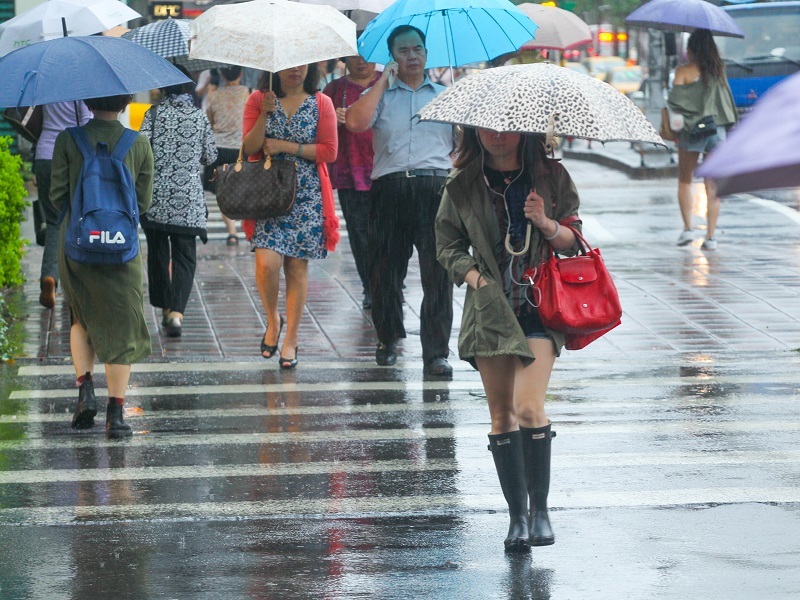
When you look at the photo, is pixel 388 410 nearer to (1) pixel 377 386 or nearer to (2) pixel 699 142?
(1) pixel 377 386

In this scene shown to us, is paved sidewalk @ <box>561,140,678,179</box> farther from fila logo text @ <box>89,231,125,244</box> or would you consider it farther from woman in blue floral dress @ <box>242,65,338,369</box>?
fila logo text @ <box>89,231,125,244</box>

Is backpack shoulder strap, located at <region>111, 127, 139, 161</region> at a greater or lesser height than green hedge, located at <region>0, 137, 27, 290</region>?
greater

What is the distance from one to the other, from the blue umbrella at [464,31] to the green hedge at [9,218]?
3296 millimetres

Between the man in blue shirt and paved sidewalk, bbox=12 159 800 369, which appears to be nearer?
the man in blue shirt

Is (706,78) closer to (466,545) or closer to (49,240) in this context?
(49,240)

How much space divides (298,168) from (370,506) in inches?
132

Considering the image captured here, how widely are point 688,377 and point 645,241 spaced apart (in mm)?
6308

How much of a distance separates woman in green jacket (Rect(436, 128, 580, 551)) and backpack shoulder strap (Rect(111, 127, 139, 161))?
2.28m

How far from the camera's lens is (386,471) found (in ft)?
22.1

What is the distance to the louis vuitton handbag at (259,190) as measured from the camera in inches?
349

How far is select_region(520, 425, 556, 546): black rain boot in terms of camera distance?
5.48m

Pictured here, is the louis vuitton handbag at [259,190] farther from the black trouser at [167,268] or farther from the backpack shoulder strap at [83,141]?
the backpack shoulder strap at [83,141]

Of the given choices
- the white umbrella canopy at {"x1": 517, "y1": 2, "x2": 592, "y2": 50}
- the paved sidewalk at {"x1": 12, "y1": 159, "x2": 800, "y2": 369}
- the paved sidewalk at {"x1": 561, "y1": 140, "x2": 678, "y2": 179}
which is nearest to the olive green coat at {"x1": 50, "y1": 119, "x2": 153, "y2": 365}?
the paved sidewalk at {"x1": 12, "y1": 159, "x2": 800, "y2": 369}

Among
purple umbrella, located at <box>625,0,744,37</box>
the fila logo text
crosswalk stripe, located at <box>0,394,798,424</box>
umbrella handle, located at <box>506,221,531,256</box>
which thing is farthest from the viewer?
purple umbrella, located at <box>625,0,744,37</box>
